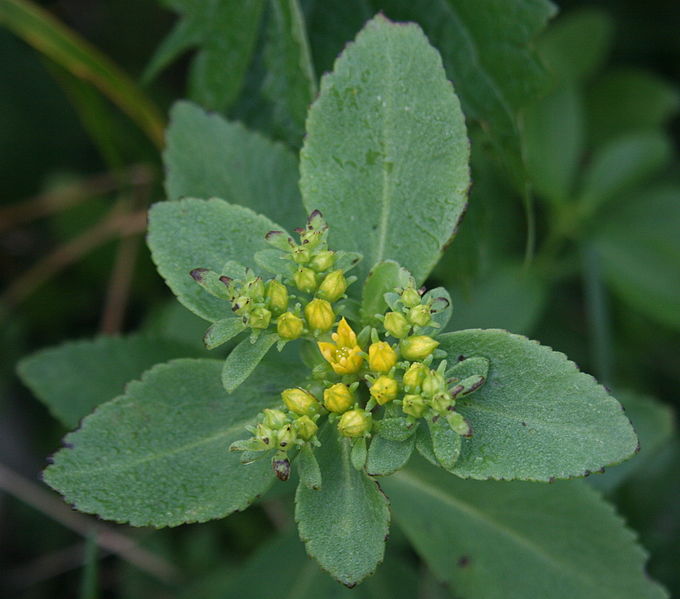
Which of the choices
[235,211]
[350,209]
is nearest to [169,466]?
[235,211]

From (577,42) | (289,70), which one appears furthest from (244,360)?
(577,42)

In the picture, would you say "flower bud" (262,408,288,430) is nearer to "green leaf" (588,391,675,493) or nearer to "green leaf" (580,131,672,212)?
"green leaf" (588,391,675,493)

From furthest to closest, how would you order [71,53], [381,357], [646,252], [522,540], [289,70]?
1. [646,252]
2. [71,53]
3. [289,70]
4. [522,540]
5. [381,357]

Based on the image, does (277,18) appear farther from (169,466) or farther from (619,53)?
(619,53)

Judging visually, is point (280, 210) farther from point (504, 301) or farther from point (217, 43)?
point (504, 301)

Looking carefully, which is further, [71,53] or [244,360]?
[71,53]

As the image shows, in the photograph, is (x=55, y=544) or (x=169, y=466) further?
(x=55, y=544)
